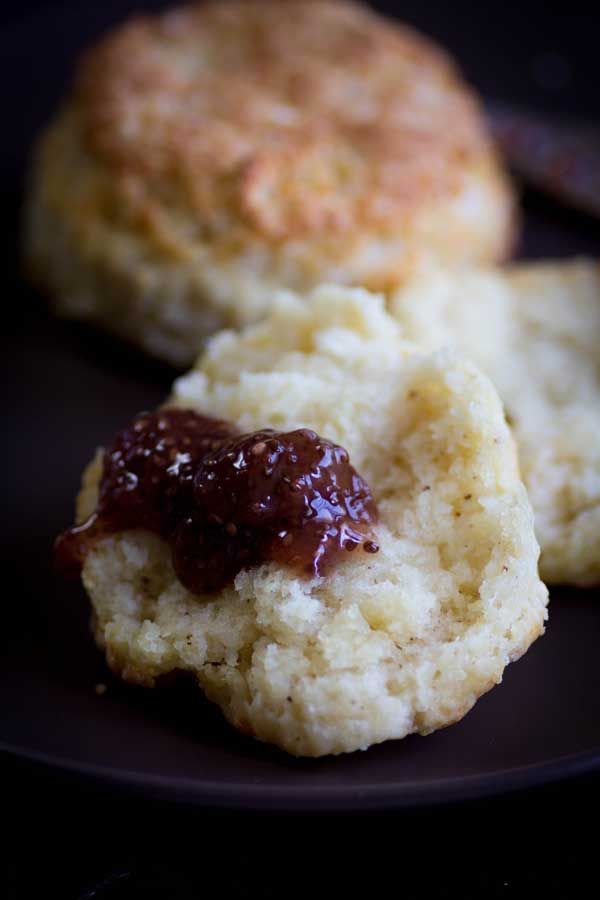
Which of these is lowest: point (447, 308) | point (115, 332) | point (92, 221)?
point (115, 332)

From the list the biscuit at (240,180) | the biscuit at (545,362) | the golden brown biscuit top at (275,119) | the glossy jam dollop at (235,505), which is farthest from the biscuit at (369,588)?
the golden brown biscuit top at (275,119)

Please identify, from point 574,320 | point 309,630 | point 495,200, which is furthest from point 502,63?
point 309,630

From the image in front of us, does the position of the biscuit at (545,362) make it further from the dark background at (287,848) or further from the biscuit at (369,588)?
the dark background at (287,848)

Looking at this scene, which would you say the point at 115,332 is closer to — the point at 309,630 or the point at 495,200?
the point at 495,200

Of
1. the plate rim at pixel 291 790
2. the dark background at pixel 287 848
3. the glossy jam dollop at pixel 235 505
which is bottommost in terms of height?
the dark background at pixel 287 848

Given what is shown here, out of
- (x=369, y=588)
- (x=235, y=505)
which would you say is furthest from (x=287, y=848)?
(x=235, y=505)

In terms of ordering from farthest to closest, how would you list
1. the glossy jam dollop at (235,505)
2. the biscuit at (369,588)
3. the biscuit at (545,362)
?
the biscuit at (545,362) → the glossy jam dollop at (235,505) → the biscuit at (369,588)
